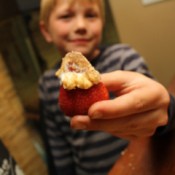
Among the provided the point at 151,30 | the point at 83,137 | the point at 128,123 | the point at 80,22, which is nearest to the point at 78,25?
the point at 80,22

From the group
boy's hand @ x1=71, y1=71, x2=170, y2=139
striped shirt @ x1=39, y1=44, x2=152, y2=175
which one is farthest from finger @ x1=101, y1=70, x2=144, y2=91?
striped shirt @ x1=39, y1=44, x2=152, y2=175

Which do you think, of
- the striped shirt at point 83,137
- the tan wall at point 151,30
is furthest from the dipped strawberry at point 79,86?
the tan wall at point 151,30

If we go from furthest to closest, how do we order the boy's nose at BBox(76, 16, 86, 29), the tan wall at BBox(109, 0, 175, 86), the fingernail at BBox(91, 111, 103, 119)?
the tan wall at BBox(109, 0, 175, 86) < the boy's nose at BBox(76, 16, 86, 29) < the fingernail at BBox(91, 111, 103, 119)

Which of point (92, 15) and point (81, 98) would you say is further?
point (92, 15)

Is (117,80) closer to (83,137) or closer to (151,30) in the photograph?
(83,137)

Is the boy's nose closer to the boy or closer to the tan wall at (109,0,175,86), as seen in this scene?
the boy

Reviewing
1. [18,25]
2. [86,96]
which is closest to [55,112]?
[86,96]

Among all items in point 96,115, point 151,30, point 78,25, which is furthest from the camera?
point 151,30
